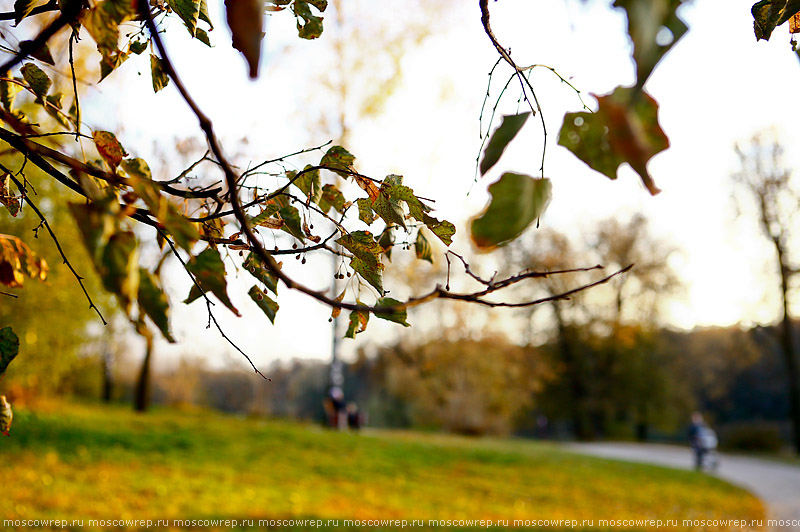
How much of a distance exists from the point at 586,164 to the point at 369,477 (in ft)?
31.0

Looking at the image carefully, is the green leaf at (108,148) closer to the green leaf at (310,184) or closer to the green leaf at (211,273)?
the green leaf at (310,184)

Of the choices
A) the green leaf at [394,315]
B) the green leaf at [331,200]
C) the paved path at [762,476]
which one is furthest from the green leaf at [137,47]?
the paved path at [762,476]

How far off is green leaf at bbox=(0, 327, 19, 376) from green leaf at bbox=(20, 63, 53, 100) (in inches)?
15.9

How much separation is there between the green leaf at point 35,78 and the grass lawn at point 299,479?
443cm

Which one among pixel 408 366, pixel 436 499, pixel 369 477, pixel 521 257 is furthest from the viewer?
pixel 521 257

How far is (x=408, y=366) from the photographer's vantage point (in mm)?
20344

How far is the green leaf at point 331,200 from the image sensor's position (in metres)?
0.98

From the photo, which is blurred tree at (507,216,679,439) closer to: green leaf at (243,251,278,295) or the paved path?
the paved path

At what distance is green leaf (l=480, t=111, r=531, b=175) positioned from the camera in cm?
44

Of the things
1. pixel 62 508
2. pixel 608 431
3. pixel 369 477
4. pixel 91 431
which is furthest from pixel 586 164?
pixel 608 431

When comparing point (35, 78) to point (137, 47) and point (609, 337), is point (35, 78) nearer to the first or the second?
point (137, 47)

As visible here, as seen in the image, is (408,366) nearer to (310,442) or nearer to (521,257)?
(521,257)

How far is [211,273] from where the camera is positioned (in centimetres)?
52

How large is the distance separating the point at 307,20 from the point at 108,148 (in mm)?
360
